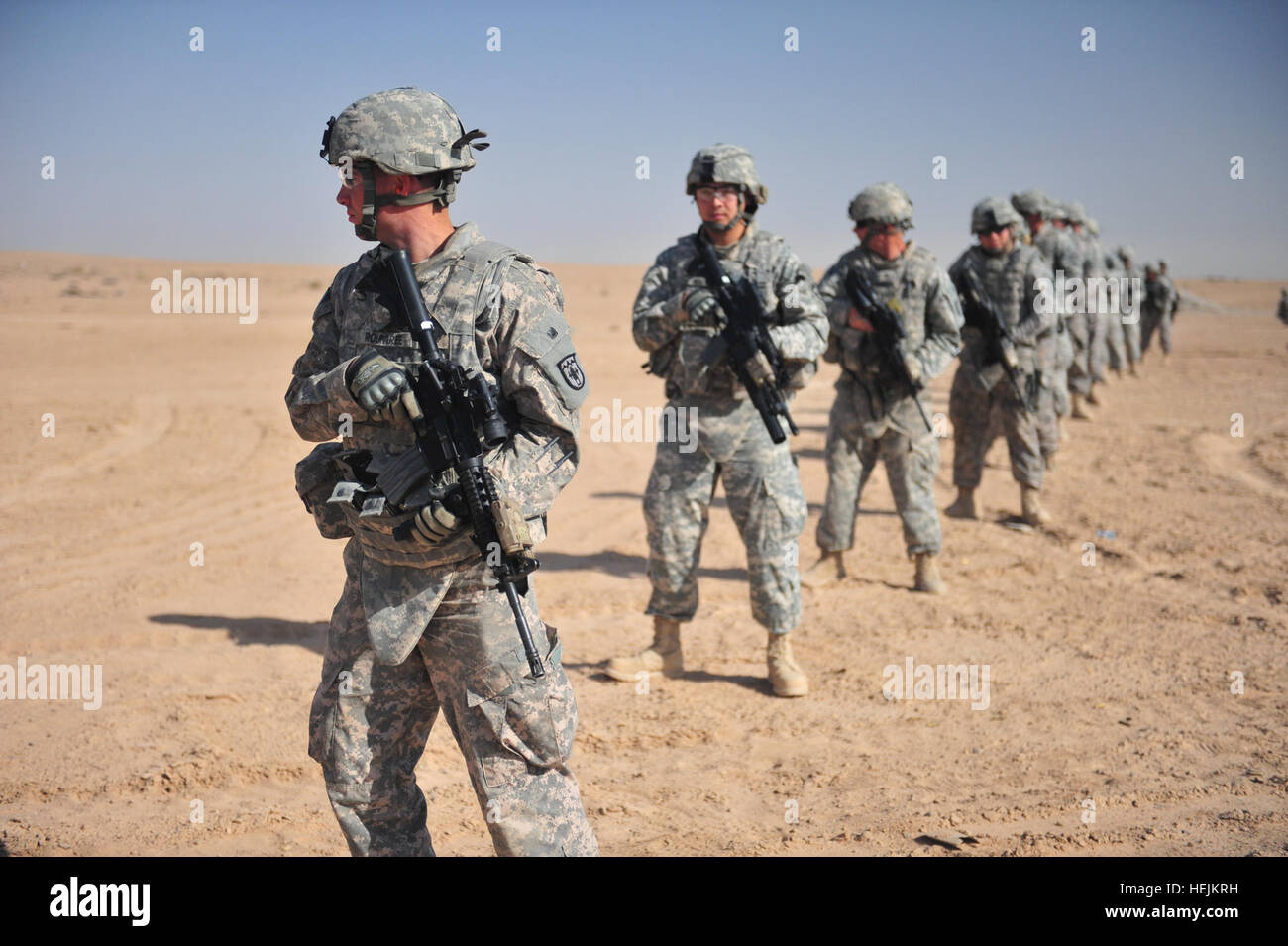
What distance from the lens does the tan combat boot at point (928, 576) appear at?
23.0ft

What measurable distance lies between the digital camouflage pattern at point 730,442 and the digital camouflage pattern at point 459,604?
2.29 m

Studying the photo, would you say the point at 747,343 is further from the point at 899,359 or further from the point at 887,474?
the point at 887,474

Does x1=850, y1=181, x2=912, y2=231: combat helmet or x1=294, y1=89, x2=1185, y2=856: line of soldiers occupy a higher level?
x1=850, y1=181, x2=912, y2=231: combat helmet

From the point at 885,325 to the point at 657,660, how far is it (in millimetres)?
2627

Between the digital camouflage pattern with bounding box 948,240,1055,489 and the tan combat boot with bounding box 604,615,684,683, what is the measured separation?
4168 millimetres

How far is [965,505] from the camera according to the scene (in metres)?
9.05

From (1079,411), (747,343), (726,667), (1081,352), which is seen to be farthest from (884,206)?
(1079,411)

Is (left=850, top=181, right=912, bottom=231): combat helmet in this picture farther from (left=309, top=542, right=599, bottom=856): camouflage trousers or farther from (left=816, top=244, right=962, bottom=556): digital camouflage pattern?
(left=309, top=542, right=599, bottom=856): camouflage trousers

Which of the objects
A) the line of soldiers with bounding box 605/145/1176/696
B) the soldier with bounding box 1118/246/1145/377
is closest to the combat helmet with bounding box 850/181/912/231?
the line of soldiers with bounding box 605/145/1176/696

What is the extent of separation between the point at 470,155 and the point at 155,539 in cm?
583

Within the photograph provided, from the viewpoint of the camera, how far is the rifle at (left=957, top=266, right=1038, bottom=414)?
8305 millimetres

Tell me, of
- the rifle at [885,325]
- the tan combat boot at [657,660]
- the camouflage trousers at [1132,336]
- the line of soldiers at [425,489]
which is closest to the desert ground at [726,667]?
the tan combat boot at [657,660]

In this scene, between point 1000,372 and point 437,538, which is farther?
point 1000,372
